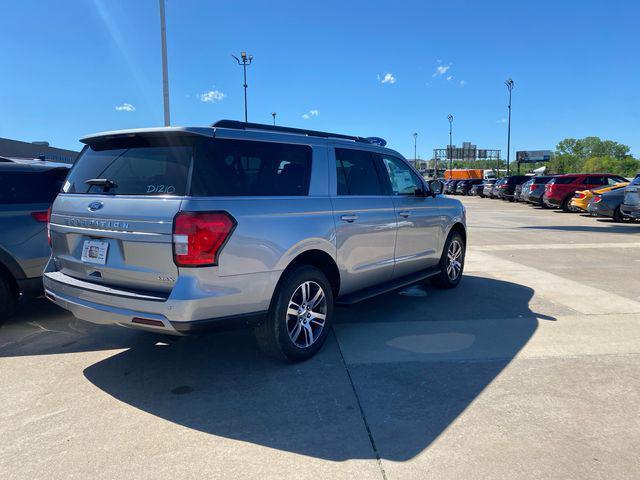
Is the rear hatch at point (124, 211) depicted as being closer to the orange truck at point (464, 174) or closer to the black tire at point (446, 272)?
the black tire at point (446, 272)

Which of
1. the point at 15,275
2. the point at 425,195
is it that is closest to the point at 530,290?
the point at 425,195

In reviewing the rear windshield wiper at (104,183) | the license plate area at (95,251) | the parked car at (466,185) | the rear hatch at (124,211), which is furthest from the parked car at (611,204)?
the parked car at (466,185)

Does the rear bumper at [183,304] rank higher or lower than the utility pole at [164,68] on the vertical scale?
lower

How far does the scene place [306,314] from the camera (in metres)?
4.05

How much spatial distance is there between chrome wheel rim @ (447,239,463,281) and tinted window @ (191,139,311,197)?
3.20 metres

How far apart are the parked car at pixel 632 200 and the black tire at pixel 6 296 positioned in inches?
634

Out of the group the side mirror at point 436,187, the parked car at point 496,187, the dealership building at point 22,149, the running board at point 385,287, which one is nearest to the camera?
the running board at point 385,287

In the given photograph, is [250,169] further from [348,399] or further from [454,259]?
[454,259]

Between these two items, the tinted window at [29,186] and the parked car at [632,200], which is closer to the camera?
the tinted window at [29,186]

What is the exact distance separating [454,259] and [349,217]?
2892mm

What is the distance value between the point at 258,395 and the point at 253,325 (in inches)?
19.8

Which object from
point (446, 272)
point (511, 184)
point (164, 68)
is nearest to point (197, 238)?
point (446, 272)

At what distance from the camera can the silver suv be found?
3195 millimetres

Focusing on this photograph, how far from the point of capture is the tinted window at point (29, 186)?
488 cm
